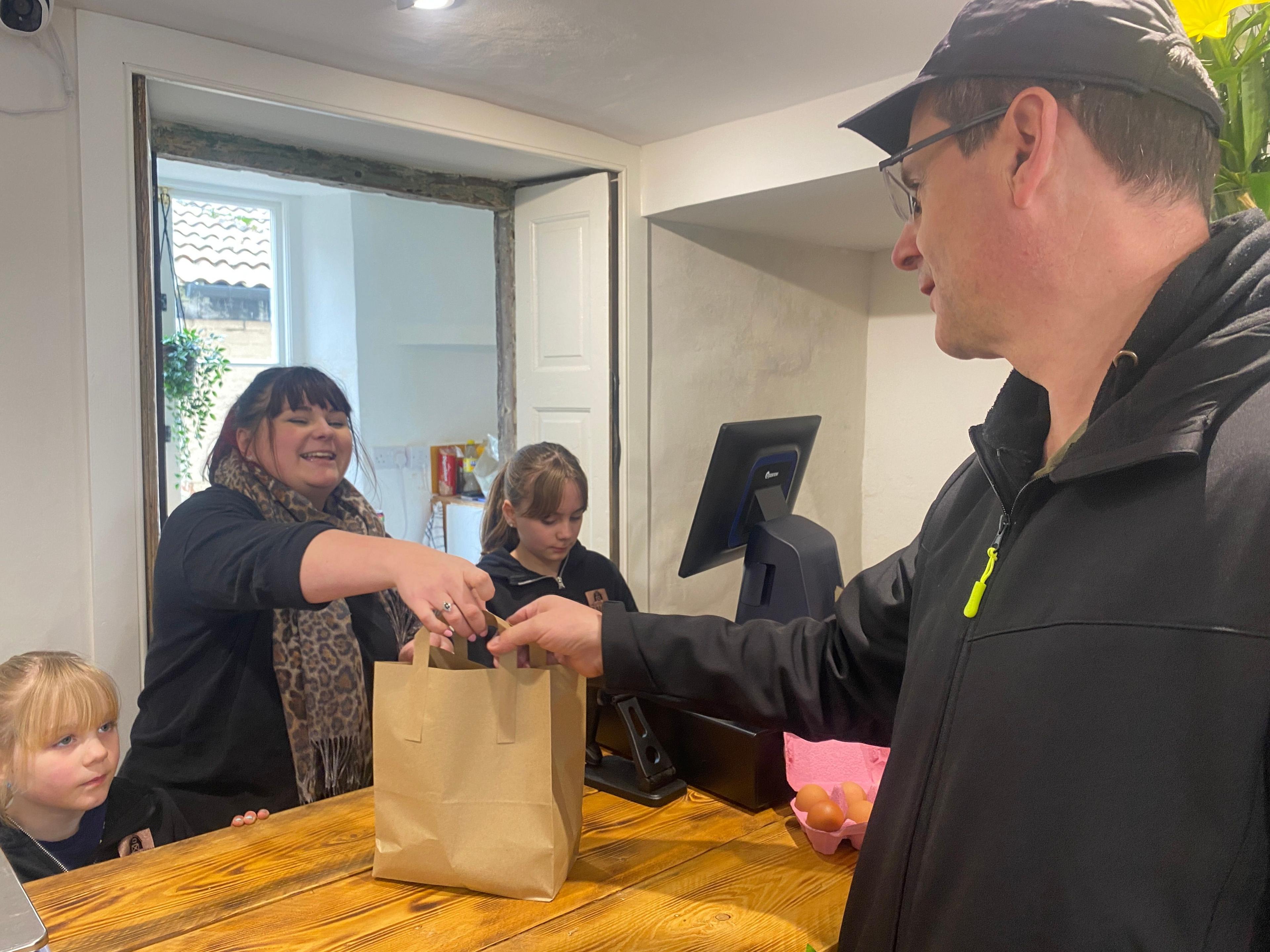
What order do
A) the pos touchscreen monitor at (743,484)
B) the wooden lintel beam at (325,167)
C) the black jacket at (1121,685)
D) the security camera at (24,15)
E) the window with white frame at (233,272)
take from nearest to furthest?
the black jacket at (1121,685), the pos touchscreen monitor at (743,484), the security camera at (24,15), the wooden lintel beam at (325,167), the window with white frame at (233,272)

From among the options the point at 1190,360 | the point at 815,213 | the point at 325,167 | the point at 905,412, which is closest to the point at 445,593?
the point at 1190,360

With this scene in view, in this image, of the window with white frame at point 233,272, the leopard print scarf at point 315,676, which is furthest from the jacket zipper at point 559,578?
the window with white frame at point 233,272

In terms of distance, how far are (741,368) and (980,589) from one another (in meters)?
2.93

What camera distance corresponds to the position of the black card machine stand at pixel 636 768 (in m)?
1.29

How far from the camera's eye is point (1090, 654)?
64cm

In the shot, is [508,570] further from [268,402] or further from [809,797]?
[809,797]

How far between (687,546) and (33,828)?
4.05 feet

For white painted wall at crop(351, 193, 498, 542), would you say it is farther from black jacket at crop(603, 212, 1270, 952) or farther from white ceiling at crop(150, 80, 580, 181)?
black jacket at crop(603, 212, 1270, 952)

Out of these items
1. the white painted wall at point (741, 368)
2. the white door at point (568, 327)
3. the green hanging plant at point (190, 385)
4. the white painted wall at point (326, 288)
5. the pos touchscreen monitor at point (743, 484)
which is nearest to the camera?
the pos touchscreen monitor at point (743, 484)

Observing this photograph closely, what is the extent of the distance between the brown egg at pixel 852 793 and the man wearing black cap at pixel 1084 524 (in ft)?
1.05

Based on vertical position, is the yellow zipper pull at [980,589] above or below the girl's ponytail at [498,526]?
above

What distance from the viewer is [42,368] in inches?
81.0

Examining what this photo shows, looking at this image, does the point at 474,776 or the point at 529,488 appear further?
the point at 529,488

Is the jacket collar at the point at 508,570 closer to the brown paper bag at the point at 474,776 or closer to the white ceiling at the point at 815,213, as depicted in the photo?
the brown paper bag at the point at 474,776
